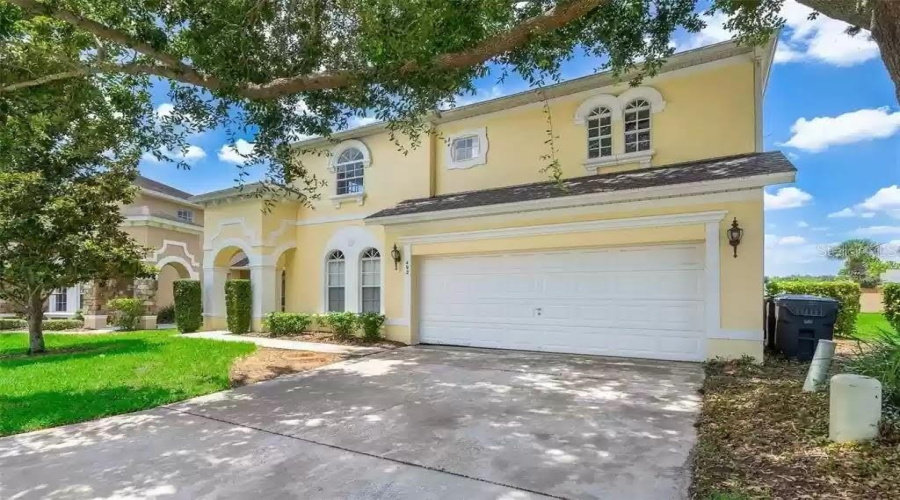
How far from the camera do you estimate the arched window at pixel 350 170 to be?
49.8ft

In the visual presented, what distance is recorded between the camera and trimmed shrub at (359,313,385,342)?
13.0 m

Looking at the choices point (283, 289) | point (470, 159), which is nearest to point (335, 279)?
point (283, 289)

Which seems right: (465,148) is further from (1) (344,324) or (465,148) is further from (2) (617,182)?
(1) (344,324)

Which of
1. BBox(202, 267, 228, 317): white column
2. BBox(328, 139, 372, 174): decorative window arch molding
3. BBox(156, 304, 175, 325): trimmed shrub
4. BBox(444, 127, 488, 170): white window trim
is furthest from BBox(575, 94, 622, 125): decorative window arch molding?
BBox(156, 304, 175, 325): trimmed shrub

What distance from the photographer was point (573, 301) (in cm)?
1071

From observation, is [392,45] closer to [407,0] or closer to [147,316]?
[407,0]

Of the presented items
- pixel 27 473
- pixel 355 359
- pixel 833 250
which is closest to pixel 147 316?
pixel 355 359

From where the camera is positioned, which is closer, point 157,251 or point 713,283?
point 713,283

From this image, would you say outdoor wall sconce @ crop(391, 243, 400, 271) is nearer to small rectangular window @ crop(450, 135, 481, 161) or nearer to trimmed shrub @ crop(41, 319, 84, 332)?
small rectangular window @ crop(450, 135, 481, 161)

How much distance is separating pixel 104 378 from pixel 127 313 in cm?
1284

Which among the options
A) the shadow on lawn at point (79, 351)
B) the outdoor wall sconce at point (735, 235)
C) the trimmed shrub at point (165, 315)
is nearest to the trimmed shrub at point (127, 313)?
the trimmed shrub at point (165, 315)

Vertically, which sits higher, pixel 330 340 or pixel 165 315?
pixel 330 340

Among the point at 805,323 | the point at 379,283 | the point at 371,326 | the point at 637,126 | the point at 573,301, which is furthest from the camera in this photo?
the point at 379,283

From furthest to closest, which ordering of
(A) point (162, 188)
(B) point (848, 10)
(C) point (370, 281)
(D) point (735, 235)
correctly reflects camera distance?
(A) point (162, 188) → (C) point (370, 281) → (D) point (735, 235) → (B) point (848, 10)
